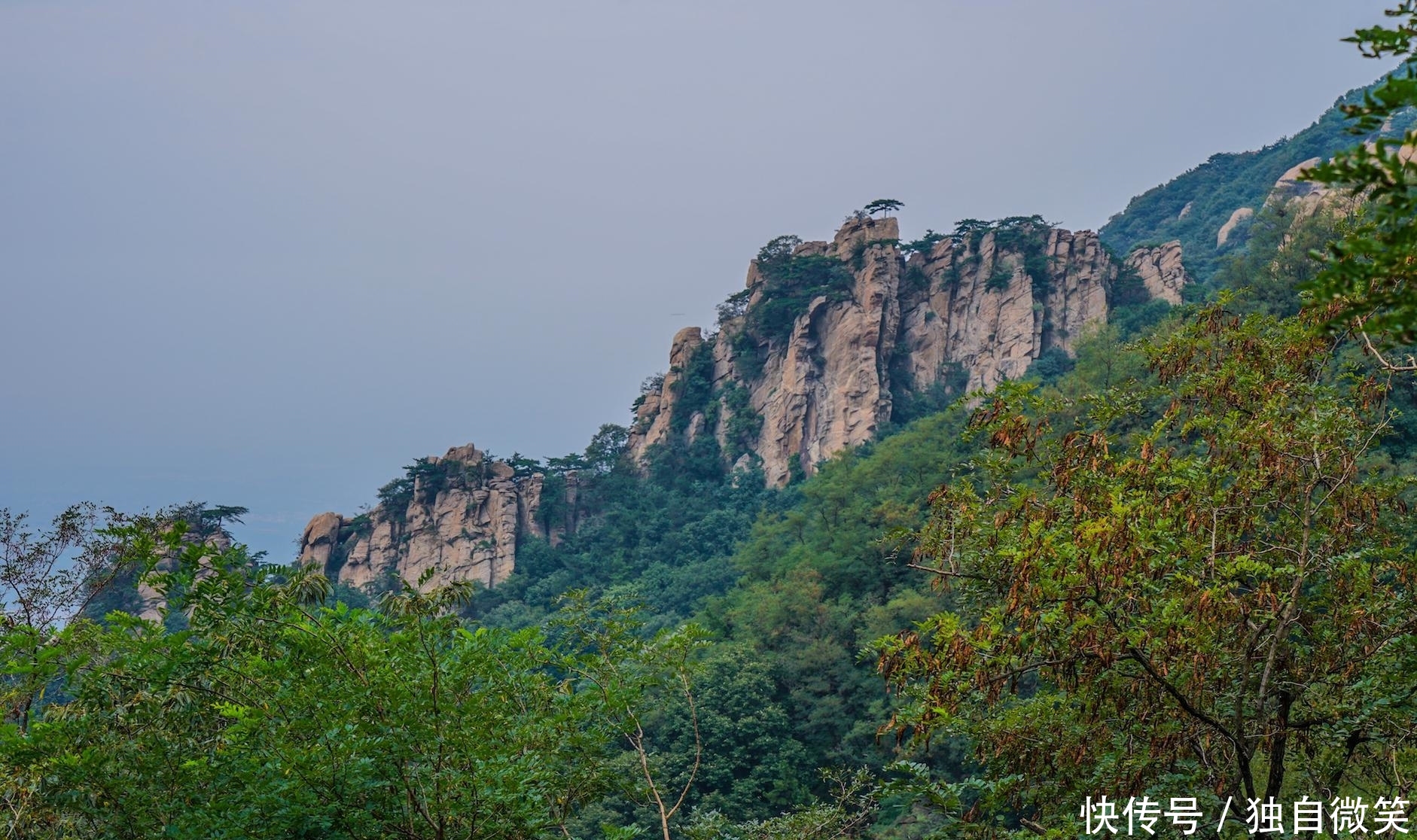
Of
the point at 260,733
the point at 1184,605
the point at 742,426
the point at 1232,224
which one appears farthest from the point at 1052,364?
the point at 260,733

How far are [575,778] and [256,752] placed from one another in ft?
6.85

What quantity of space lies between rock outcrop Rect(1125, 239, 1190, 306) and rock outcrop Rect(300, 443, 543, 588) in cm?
2857

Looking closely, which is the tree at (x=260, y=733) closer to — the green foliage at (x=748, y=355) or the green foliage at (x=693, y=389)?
the green foliage at (x=748, y=355)

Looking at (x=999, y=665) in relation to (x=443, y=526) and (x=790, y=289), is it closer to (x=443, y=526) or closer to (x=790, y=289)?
(x=443, y=526)

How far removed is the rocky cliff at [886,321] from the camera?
4244 cm

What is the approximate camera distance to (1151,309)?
39.4m

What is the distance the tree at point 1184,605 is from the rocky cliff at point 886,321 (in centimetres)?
3602

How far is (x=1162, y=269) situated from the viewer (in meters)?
42.6

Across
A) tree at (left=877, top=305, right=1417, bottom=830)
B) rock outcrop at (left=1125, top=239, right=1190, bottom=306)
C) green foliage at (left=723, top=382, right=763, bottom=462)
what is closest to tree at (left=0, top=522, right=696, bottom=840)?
tree at (left=877, top=305, right=1417, bottom=830)

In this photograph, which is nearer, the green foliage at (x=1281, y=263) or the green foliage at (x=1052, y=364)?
the green foliage at (x=1281, y=263)

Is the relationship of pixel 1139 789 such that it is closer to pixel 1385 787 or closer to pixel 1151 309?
pixel 1385 787

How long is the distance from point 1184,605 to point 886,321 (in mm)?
40535

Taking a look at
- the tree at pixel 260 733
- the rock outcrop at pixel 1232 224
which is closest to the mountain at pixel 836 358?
the rock outcrop at pixel 1232 224

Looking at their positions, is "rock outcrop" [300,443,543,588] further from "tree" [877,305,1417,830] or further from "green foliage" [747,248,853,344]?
A: "tree" [877,305,1417,830]
